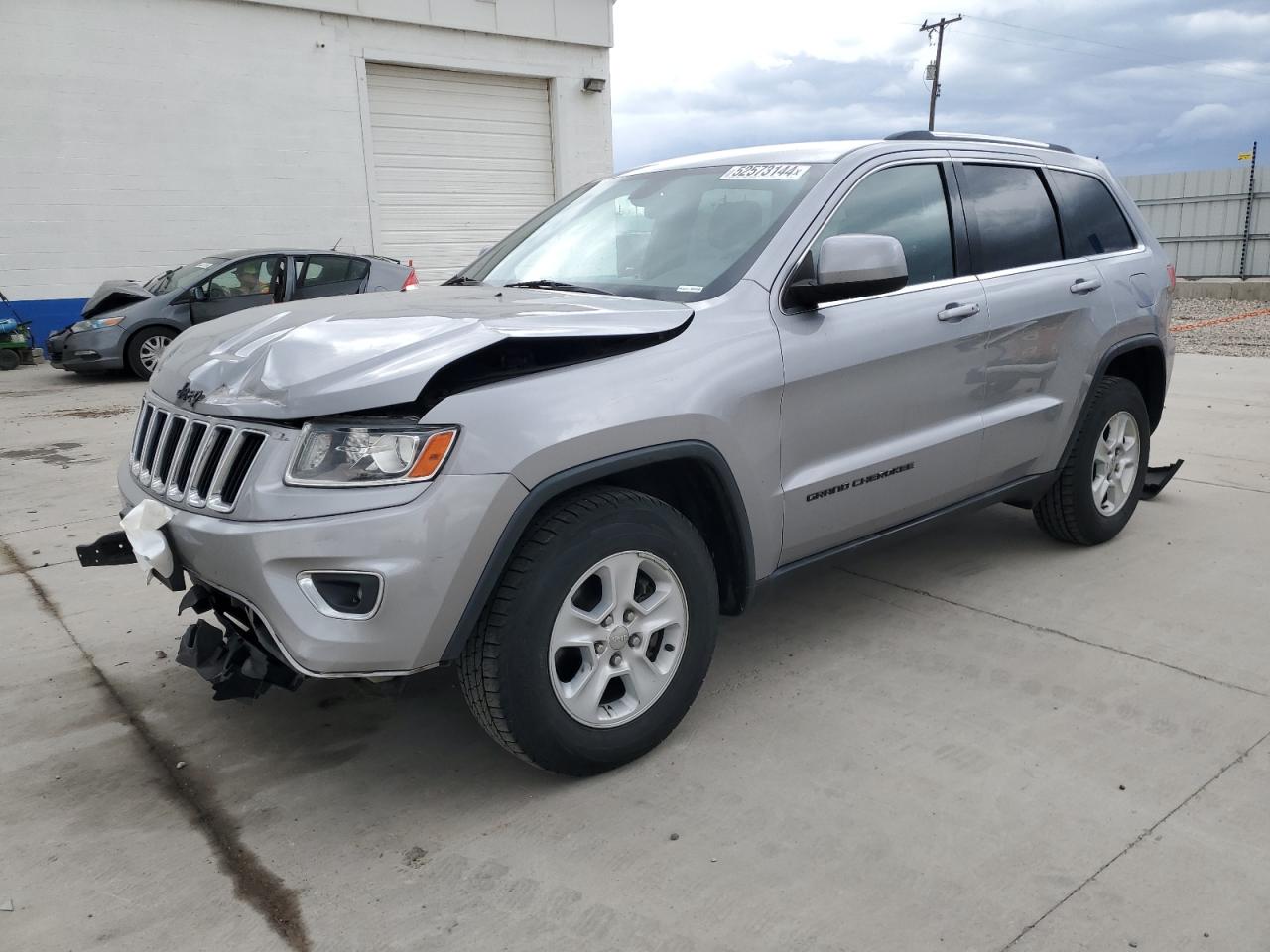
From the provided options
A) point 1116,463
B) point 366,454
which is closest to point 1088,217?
point 1116,463

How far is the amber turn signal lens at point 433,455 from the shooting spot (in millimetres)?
2455

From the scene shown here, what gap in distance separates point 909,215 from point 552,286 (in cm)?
135

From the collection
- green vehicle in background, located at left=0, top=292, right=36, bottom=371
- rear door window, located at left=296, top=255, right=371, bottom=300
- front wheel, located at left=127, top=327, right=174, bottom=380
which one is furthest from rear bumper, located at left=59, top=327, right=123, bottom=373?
green vehicle in background, located at left=0, top=292, right=36, bottom=371

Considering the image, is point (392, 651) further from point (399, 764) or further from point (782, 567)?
point (782, 567)

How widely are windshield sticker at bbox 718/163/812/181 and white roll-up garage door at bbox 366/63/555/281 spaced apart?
1435 centimetres

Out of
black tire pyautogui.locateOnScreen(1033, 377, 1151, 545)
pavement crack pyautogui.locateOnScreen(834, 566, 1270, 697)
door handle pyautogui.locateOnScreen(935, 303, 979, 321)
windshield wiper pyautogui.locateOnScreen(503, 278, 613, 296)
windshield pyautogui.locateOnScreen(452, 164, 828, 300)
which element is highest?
windshield pyautogui.locateOnScreen(452, 164, 828, 300)

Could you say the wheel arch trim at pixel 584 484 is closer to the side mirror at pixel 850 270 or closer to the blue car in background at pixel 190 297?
the side mirror at pixel 850 270

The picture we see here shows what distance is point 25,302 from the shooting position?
14.3 m

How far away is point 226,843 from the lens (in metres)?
2.70

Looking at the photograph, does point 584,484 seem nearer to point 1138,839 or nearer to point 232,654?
point 232,654

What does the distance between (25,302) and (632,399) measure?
14.6 m

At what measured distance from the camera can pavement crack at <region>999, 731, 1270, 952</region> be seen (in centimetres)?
228

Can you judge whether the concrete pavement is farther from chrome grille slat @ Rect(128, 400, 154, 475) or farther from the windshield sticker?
the windshield sticker

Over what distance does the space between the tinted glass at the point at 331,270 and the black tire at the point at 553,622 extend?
34.1ft
